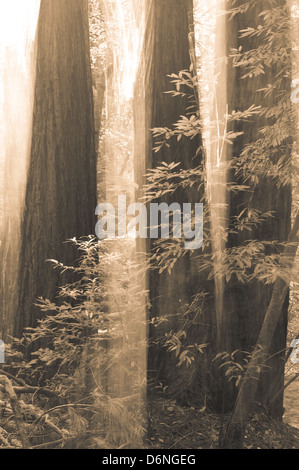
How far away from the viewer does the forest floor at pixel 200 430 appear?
3.21 meters

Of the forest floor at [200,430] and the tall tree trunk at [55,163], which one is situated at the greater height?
the tall tree trunk at [55,163]

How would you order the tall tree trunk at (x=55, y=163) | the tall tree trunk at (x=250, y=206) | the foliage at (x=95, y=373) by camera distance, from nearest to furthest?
the foliage at (x=95, y=373), the tall tree trunk at (x=250, y=206), the tall tree trunk at (x=55, y=163)

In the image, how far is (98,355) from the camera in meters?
2.99

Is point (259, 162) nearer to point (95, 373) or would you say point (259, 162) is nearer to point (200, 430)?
point (95, 373)

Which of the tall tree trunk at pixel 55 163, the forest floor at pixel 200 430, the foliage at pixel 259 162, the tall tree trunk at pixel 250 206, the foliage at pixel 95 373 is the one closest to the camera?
the foliage at pixel 259 162

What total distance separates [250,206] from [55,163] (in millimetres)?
1583

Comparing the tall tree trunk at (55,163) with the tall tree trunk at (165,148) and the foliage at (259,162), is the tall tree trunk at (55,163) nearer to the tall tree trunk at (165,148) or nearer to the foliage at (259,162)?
the tall tree trunk at (165,148)

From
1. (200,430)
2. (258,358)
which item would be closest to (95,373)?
(200,430)

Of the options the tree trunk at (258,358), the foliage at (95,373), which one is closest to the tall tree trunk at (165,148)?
the foliage at (95,373)

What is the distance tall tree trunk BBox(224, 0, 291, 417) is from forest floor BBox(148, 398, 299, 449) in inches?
13.1

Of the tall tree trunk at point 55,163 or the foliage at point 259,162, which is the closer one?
the foliage at point 259,162

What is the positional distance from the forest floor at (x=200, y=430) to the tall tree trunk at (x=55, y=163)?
4.05ft

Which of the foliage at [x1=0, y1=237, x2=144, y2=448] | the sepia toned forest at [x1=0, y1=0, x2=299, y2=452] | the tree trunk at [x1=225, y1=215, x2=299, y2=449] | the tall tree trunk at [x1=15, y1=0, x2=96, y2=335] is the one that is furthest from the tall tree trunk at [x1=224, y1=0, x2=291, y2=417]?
the tall tree trunk at [x1=15, y1=0, x2=96, y2=335]

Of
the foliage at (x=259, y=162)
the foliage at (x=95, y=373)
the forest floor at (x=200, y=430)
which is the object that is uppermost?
the foliage at (x=259, y=162)
